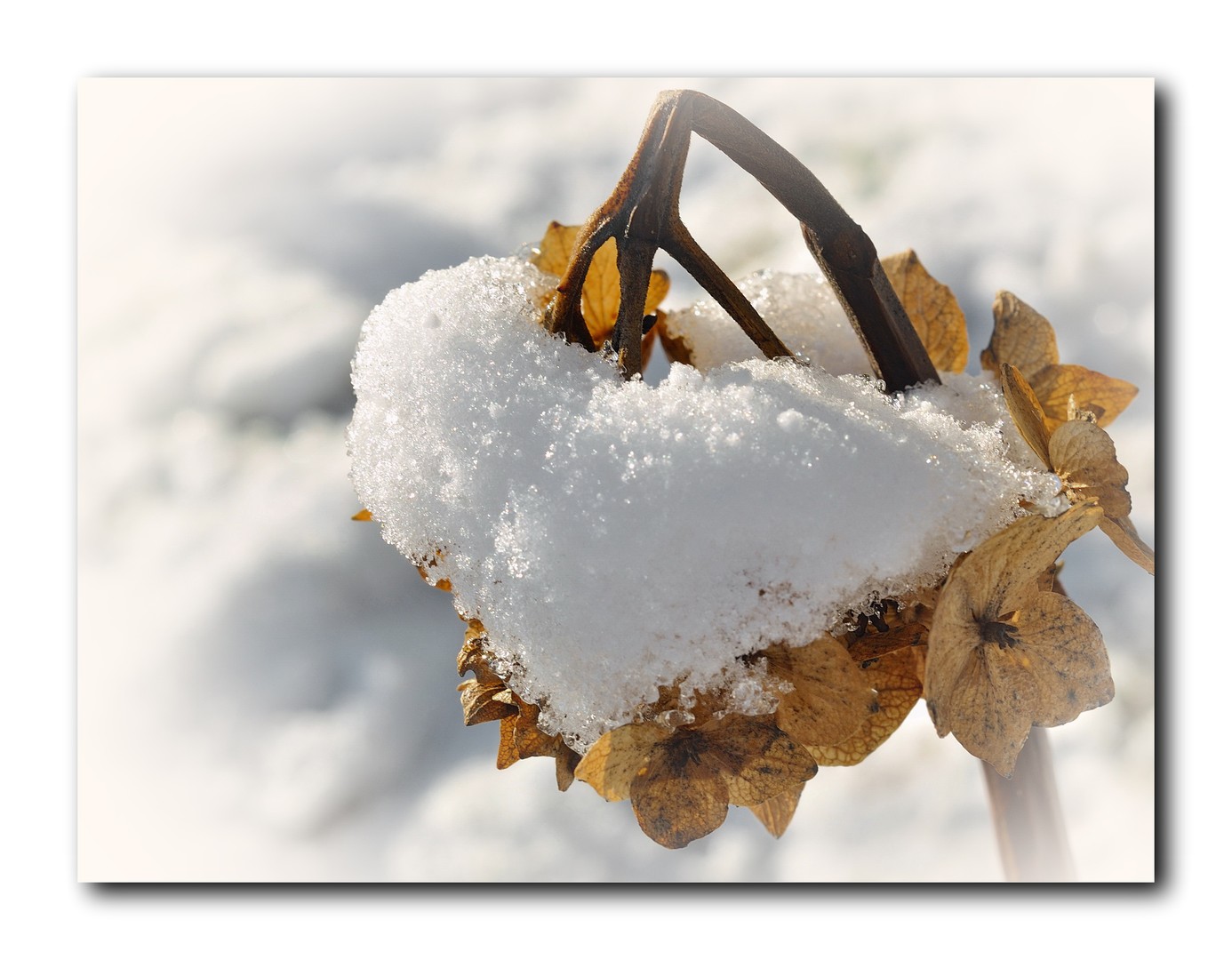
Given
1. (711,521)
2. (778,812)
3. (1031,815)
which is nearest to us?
(711,521)

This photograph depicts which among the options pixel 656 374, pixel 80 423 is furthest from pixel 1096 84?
pixel 80 423

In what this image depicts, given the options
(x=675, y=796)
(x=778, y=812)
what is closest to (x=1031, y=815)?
(x=778, y=812)

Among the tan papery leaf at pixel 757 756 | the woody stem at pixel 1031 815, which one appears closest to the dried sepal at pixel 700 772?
the tan papery leaf at pixel 757 756

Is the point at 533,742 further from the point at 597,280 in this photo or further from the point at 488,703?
the point at 597,280

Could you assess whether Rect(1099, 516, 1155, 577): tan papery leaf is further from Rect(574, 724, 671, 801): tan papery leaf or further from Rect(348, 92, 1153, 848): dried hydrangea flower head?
Rect(574, 724, 671, 801): tan papery leaf

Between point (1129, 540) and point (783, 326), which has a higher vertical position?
point (783, 326)

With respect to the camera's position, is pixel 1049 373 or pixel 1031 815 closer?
pixel 1049 373

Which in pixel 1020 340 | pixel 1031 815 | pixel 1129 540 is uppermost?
pixel 1020 340

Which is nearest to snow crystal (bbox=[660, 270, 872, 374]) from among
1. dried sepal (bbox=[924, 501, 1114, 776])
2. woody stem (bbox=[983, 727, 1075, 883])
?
dried sepal (bbox=[924, 501, 1114, 776])

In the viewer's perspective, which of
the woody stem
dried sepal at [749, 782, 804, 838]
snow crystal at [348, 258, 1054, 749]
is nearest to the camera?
snow crystal at [348, 258, 1054, 749]
